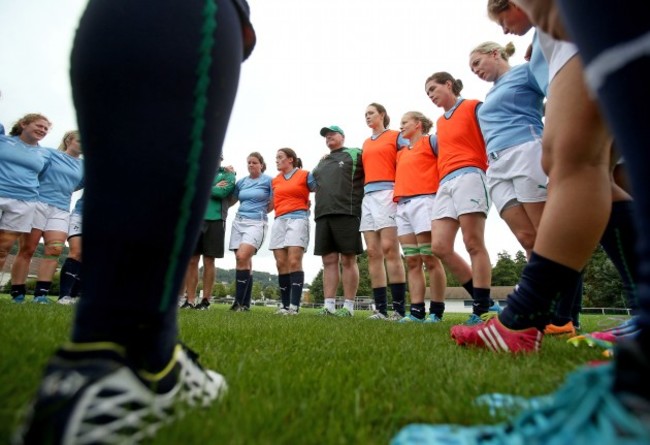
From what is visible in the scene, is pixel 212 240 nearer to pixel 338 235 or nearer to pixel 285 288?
pixel 285 288

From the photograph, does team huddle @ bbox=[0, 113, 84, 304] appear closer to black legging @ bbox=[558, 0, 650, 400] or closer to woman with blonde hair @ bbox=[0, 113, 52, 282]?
woman with blonde hair @ bbox=[0, 113, 52, 282]

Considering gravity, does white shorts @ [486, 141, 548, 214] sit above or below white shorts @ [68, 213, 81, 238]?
below

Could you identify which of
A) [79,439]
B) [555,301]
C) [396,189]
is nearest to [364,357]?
[555,301]

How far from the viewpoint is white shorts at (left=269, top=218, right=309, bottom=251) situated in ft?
25.5

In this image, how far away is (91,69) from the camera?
0.81 m

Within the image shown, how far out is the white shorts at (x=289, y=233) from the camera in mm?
7781

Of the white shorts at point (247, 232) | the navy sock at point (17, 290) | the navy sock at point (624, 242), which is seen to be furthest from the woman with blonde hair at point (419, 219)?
the navy sock at point (17, 290)

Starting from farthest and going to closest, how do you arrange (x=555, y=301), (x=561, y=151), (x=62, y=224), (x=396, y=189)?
(x=62, y=224) < (x=396, y=189) < (x=555, y=301) < (x=561, y=151)

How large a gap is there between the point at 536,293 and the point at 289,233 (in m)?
6.26

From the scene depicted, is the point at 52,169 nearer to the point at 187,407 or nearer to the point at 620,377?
the point at 187,407

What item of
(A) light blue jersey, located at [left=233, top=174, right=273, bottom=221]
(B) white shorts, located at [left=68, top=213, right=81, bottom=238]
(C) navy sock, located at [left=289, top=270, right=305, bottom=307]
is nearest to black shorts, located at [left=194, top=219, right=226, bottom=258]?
Answer: (A) light blue jersey, located at [left=233, top=174, right=273, bottom=221]

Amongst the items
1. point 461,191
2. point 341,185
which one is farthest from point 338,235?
point 461,191

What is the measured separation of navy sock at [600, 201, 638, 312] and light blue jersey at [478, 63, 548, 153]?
165 cm

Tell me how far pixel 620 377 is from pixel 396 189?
5612mm
